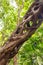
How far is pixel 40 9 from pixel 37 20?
0.24ft

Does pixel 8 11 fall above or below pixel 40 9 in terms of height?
above

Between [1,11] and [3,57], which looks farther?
[1,11]

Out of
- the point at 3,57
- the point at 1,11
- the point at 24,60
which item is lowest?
the point at 24,60

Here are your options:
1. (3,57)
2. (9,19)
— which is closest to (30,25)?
(3,57)

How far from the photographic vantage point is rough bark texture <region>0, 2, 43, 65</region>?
1.11m

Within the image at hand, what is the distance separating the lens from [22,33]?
1.14 meters

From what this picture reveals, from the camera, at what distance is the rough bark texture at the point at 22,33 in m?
1.11

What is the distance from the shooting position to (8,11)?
5828 millimetres

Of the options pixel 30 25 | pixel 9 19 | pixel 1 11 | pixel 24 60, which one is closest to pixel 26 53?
pixel 24 60

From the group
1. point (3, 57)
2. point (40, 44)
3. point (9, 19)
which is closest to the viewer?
point (3, 57)

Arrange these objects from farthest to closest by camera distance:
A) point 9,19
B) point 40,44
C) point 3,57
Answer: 1. point 9,19
2. point 40,44
3. point 3,57

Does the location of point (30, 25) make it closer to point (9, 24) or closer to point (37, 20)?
point (37, 20)

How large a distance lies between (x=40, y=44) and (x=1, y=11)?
14.7ft

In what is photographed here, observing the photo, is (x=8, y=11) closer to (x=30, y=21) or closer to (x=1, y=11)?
(x=1, y=11)
